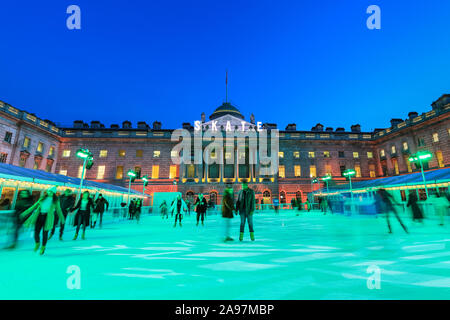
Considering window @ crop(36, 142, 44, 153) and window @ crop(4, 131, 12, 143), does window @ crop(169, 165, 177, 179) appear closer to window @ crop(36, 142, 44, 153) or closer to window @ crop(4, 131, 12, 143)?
window @ crop(36, 142, 44, 153)

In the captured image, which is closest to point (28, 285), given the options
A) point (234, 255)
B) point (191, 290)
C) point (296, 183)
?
point (191, 290)

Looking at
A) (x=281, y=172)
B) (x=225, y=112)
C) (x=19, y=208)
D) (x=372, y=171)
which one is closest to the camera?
(x=19, y=208)

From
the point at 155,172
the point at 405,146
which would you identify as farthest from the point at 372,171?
the point at 155,172

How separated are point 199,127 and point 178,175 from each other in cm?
1012

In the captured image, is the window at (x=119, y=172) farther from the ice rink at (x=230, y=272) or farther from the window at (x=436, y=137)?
the window at (x=436, y=137)

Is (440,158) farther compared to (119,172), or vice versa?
(119,172)

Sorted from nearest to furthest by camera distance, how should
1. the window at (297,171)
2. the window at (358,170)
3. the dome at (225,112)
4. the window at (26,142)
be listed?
1. the window at (26,142)
2. the window at (297,171)
3. the window at (358,170)
4. the dome at (225,112)

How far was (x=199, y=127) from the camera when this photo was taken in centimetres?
4191

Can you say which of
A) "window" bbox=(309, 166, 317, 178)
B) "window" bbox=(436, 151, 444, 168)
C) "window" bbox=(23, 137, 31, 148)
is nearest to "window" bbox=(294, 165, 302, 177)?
"window" bbox=(309, 166, 317, 178)

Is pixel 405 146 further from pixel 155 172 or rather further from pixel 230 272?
pixel 230 272

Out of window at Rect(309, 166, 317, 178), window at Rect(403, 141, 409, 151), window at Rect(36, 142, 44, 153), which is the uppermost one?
window at Rect(403, 141, 409, 151)

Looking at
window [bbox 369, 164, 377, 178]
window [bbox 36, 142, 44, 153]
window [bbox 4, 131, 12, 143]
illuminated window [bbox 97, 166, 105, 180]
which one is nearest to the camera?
window [bbox 4, 131, 12, 143]

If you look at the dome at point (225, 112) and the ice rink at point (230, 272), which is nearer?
the ice rink at point (230, 272)

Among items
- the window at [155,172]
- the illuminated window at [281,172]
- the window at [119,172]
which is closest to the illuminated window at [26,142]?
the window at [119,172]
